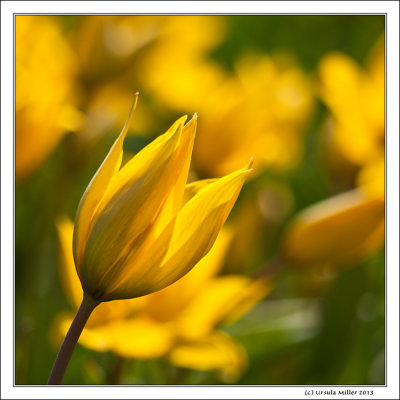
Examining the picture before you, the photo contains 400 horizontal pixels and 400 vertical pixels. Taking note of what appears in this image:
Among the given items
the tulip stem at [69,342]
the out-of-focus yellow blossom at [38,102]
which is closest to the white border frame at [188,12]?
the out-of-focus yellow blossom at [38,102]

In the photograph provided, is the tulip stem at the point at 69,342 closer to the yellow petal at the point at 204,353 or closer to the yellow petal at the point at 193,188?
the yellow petal at the point at 193,188

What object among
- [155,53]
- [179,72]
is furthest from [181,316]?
[179,72]

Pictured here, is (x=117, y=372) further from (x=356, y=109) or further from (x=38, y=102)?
(x=356, y=109)

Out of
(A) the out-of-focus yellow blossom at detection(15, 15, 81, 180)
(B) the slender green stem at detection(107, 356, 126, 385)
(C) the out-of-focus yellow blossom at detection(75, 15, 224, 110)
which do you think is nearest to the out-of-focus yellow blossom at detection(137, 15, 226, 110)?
(C) the out-of-focus yellow blossom at detection(75, 15, 224, 110)

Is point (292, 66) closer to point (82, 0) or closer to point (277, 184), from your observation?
point (277, 184)

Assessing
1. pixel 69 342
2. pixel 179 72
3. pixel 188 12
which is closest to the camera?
pixel 69 342

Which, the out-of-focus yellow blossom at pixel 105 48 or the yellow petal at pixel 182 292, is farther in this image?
the out-of-focus yellow blossom at pixel 105 48
